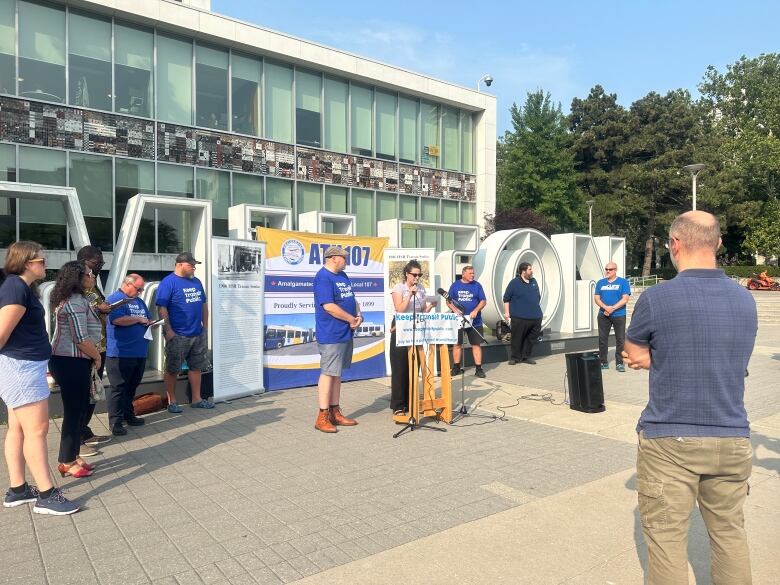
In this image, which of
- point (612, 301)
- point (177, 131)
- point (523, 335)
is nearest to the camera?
point (612, 301)

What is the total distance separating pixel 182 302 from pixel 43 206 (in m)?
11.8

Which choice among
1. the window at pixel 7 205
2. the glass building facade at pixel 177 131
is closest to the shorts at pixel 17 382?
the window at pixel 7 205

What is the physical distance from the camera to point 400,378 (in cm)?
696

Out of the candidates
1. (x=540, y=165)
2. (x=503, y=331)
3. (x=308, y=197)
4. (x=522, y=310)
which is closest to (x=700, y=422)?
(x=522, y=310)

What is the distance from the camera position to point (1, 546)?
3.62 meters

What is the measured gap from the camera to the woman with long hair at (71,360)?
480cm

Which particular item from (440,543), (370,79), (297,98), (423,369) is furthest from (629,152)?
(440,543)

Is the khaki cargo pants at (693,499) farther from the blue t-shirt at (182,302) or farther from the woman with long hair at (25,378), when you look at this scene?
the blue t-shirt at (182,302)

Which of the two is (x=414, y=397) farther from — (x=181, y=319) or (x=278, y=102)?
(x=278, y=102)

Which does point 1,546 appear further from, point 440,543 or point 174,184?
point 174,184

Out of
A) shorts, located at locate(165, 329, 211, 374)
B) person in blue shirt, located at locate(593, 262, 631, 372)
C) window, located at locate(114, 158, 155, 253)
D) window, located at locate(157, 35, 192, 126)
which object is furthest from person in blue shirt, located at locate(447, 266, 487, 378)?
window, located at locate(157, 35, 192, 126)

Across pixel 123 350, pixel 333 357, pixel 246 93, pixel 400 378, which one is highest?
pixel 246 93

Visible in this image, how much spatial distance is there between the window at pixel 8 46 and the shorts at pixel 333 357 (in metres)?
14.5

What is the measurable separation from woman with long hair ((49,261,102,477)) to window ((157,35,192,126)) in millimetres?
14802
